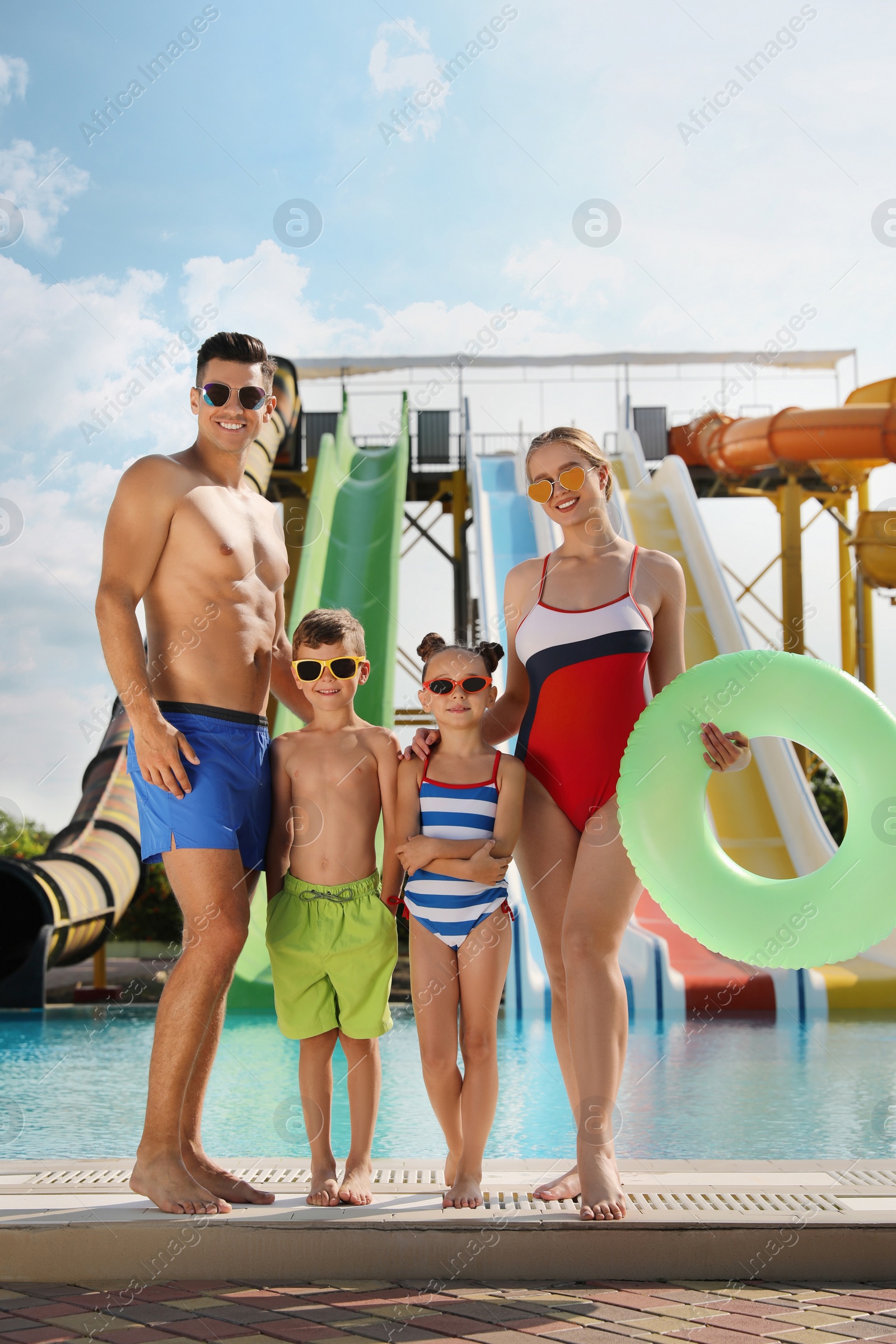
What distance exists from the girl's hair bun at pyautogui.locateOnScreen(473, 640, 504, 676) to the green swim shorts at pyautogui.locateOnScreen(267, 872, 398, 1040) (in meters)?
0.62

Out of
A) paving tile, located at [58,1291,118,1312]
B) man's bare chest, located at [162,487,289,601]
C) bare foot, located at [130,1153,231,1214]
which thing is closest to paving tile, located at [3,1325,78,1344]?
paving tile, located at [58,1291,118,1312]

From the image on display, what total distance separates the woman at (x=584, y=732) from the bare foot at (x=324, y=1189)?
47 cm

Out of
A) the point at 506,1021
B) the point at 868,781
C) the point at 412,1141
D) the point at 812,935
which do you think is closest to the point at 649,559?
the point at 868,781

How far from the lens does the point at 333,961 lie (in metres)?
2.73

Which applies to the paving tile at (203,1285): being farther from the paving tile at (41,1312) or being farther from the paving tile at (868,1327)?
the paving tile at (868,1327)

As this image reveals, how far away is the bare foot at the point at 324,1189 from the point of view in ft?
8.22

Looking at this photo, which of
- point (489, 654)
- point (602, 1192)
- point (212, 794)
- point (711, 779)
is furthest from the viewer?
point (711, 779)

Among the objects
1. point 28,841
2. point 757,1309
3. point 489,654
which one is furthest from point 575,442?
point 28,841

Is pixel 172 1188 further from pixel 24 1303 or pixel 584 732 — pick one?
pixel 584 732

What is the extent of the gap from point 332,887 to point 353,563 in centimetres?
1024

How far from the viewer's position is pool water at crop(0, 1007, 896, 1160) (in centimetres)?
388

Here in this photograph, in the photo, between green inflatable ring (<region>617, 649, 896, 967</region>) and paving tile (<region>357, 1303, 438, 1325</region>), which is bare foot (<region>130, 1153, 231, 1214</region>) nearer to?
paving tile (<region>357, 1303, 438, 1325</region>)

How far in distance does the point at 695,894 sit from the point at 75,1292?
1497 millimetres

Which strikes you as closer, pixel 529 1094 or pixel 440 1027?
pixel 440 1027
